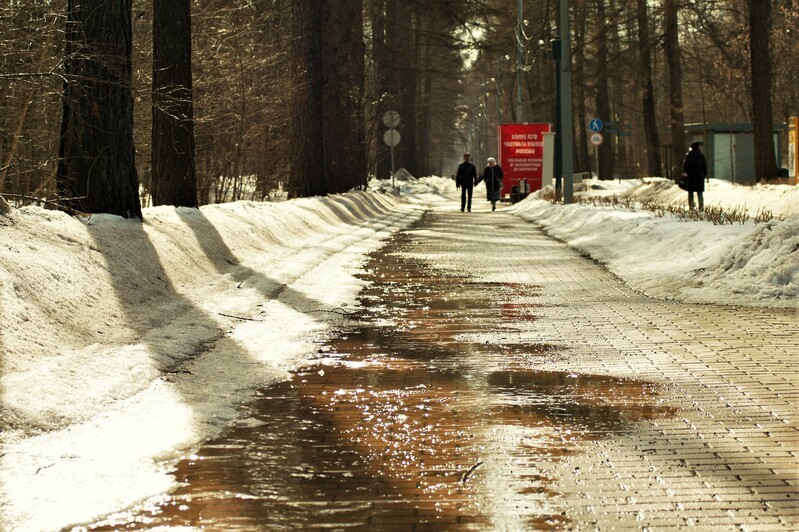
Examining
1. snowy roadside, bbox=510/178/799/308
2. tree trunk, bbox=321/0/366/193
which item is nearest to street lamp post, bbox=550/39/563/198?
tree trunk, bbox=321/0/366/193

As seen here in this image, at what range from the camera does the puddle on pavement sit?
168 inches

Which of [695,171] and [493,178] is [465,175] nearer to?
[493,178]

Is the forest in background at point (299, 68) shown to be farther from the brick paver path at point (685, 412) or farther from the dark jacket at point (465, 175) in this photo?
the brick paver path at point (685, 412)

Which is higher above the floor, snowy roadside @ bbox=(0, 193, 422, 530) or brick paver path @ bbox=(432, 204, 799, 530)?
snowy roadside @ bbox=(0, 193, 422, 530)

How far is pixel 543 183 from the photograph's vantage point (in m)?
42.2

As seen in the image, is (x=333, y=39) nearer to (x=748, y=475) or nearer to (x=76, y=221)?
(x=76, y=221)

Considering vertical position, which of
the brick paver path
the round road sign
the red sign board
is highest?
the round road sign

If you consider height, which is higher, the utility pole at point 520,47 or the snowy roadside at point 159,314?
the utility pole at point 520,47

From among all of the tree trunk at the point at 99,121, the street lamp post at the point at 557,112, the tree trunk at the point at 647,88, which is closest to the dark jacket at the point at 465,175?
the street lamp post at the point at 557,112

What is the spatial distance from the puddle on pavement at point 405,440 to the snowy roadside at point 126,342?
0.87 ft

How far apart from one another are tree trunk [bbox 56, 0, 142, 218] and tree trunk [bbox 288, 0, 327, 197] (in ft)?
48.4

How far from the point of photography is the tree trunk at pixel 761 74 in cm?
3081

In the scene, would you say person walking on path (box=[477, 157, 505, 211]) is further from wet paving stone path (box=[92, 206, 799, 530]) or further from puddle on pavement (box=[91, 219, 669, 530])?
puddle on pavement (box=[91, 219, 669, 530])

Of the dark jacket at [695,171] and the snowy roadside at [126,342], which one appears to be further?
the dark jacket at [695,171]
